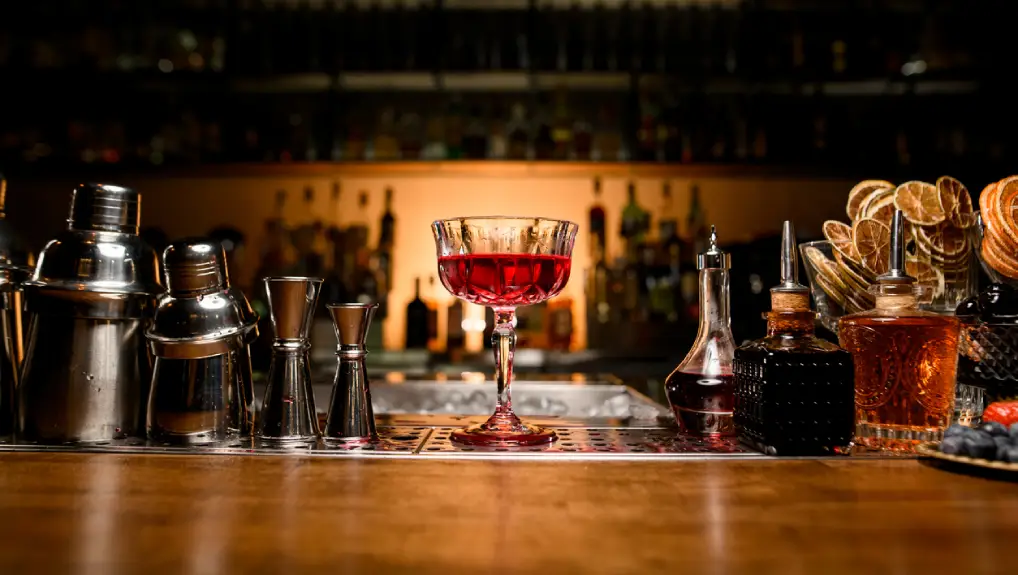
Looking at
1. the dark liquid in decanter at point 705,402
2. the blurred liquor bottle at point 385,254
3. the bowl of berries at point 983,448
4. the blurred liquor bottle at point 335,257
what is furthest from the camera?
the blurred liquor bottle at point 385,254

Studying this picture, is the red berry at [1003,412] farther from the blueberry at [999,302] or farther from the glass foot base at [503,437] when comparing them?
the glass foot base at [503,437]

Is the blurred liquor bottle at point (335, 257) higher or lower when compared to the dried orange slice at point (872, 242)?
higher

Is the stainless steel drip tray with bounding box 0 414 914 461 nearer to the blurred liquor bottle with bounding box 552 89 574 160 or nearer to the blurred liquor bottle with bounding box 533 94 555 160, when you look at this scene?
the blurred liquor bottle with bounding box 533 94 555 160

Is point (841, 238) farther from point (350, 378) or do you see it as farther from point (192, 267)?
point (192, 267)

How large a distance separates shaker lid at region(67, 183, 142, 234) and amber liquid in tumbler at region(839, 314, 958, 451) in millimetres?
629

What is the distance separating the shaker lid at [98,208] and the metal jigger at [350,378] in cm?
20

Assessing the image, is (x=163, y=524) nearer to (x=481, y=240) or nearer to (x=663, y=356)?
(x=481, y=240)

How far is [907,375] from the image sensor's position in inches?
26.2

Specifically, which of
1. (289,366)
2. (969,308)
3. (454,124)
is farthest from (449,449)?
(454,124)

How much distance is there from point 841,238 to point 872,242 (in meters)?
0.04

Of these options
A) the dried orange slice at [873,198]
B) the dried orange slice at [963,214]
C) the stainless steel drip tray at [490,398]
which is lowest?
the stainless steel drip tray at [490,398]

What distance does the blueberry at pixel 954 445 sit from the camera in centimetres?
56

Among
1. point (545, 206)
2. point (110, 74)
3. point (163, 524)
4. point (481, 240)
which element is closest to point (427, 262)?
point (545, 206)

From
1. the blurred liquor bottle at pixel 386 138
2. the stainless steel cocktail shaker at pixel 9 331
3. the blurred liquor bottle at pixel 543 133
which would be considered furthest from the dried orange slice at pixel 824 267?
the blurred liquor bottle at pixel 386 138
